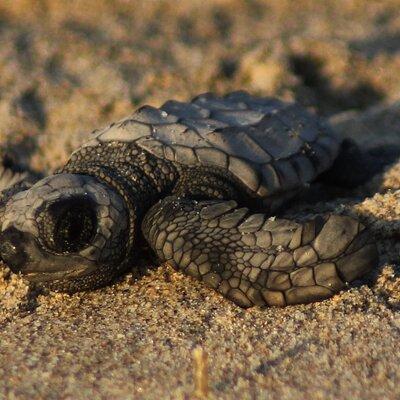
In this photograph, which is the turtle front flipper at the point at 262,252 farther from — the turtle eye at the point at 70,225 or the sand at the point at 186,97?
the turtle eye at the point at 70,225

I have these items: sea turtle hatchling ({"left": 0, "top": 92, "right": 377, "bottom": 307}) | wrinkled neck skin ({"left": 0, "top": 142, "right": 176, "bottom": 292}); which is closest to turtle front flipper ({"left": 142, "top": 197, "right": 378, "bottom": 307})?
sea turtle hatchling ({"left": 0, "top": 92, "right": 377, "bottom": 307})

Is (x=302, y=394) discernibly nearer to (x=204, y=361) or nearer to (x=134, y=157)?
(x=204, y=361)

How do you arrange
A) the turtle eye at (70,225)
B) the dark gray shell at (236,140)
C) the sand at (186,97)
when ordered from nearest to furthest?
the sand at (186,97)
the turtle eye at (70,225)
the dark gray shell at (236,140)

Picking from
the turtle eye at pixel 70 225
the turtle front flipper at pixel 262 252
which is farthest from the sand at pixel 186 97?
the turtle eye at pixel 70 225

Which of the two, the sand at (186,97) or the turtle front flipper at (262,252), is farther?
the turtle front flipper at (262,252)

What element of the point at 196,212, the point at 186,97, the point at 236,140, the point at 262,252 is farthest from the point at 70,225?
the point at 186,97

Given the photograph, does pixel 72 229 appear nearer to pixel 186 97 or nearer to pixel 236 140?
pixel 236 140

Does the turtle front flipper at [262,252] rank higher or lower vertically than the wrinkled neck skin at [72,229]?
lower

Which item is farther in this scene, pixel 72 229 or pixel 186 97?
pixel 186 97
